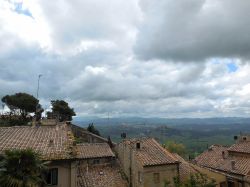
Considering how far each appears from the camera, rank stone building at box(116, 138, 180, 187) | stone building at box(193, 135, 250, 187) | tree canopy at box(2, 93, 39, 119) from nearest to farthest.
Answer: stone building at box(116, 138, 180, 187) < stone building at box(193, 135, 250, 187) < tree canopy at box(2, 93, 39, 119)

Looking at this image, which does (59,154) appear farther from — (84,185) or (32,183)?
(84,185)

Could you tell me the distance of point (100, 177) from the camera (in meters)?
36.8

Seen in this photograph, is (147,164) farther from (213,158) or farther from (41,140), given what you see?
(213,158)

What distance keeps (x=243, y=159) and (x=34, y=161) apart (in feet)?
114

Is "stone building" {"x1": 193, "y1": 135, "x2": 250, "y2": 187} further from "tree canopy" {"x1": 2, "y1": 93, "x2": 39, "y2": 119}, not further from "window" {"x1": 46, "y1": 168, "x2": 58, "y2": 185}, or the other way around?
"tree canopy" {"x1": 2, "y1": 93, "x2": 39, "y2": 119}

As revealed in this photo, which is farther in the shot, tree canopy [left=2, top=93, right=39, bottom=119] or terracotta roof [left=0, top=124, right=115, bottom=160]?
tree canopy [left=2, top=93, right=39, bottom=119]

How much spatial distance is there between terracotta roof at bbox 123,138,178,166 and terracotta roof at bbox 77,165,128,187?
13.9ft

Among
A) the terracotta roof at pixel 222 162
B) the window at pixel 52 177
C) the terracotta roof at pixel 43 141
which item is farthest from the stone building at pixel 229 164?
the window at pixel 52 177

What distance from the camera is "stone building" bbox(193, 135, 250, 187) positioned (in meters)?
39.2

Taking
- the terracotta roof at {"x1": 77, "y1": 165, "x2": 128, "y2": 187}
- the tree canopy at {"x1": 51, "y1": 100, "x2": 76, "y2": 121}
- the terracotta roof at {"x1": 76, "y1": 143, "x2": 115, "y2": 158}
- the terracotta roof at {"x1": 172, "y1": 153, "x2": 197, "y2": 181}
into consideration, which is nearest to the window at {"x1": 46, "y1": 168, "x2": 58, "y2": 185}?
the terracotta roof at {"x1": 77, "y1": 165, "x2": 128, "y2": 187}

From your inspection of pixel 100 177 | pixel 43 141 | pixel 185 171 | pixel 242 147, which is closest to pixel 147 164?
pixel 185 171

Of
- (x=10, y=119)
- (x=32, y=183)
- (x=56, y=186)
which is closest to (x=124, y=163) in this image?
(x=56, y=186)

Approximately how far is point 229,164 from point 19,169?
111 feet

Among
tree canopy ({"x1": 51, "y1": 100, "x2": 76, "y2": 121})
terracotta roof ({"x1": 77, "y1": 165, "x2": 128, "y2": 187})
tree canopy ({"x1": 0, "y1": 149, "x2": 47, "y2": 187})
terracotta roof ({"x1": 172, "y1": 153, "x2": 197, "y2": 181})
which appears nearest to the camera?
tree canopy ({"x1": 0, "y1": 149, "x2": 47, "y2": 187})
